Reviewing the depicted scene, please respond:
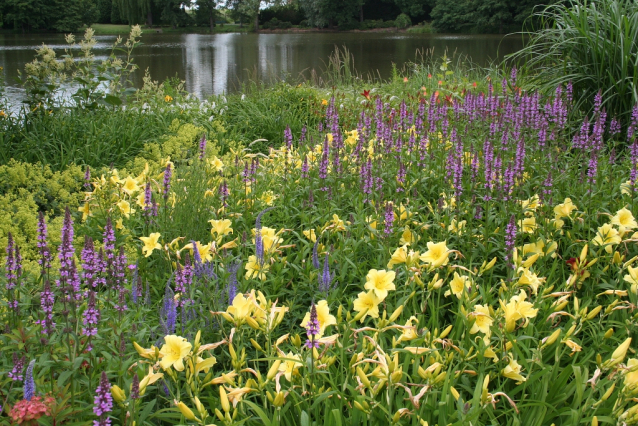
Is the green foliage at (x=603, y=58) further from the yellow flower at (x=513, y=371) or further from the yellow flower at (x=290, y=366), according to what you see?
the yellow flower at (x=290, y=366)

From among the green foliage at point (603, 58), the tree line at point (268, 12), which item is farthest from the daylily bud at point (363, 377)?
the tree line at point (268, 12)

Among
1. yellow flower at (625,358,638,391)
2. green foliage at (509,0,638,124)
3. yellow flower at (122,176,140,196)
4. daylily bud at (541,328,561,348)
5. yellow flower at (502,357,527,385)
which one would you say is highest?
green foliage at (509,0,638,124)

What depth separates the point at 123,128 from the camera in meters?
5.32

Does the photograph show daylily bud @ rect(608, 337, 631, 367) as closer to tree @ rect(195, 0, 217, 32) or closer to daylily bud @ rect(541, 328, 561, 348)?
daylily bud @ rect(541, 328, 561, 348)

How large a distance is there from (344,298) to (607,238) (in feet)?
4.14

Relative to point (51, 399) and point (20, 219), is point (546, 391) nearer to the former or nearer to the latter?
point (51, 399)

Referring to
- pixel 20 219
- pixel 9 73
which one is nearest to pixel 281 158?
pixel 20 219

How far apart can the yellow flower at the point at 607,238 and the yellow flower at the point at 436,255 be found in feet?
2.88

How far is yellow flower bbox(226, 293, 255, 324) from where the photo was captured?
5.69ft

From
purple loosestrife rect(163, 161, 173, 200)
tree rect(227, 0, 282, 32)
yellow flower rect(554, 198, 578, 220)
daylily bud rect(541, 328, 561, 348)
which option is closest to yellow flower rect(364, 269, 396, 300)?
daylily bud rect(541, 328, 561, 348)

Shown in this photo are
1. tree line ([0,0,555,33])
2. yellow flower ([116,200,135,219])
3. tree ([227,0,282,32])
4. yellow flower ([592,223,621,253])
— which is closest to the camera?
yellow flower ([592,223,621,253])

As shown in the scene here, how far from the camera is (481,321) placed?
6.09 feet

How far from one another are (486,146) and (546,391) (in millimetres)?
1829

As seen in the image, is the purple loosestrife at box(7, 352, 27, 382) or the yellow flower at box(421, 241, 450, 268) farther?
the yellow flower at box(421, 241, 450, 268)
